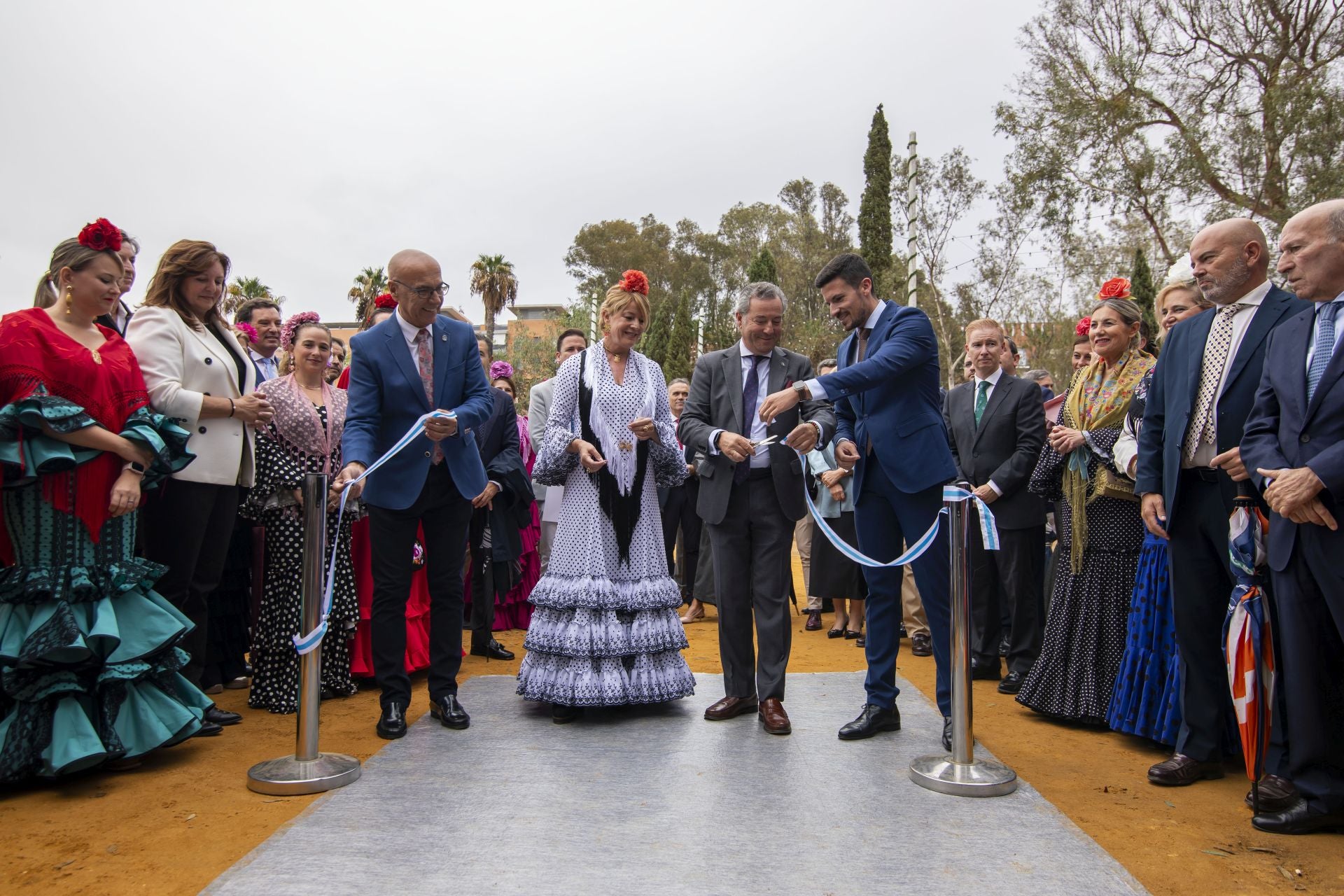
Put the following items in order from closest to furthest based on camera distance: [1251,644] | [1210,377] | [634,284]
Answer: [1251,644]
[1210,377]
[634,284]

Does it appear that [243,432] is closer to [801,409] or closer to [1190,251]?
[801,409]

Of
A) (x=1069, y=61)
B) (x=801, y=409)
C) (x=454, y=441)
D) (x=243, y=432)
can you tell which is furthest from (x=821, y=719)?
(x=1069, y=61)

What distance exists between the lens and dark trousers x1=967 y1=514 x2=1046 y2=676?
17.0ft

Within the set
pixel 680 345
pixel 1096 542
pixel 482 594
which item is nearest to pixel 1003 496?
pixel 1096 542

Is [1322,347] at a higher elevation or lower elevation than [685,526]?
higher

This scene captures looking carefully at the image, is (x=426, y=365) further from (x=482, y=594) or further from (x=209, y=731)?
(x=482, y=594)

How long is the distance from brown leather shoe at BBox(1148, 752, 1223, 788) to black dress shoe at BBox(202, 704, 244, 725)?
4.21 metres

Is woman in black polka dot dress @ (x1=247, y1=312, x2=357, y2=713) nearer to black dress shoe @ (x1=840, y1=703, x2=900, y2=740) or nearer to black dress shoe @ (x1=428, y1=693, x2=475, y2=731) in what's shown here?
black dress shoe @ (x1=428, y1=693, x2=475, y2=731)

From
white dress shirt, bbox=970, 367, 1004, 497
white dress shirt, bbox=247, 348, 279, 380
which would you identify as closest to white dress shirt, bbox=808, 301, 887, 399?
white dress shirt, bbox=970, 367, 1004, 497

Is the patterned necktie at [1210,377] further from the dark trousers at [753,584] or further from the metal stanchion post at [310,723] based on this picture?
the metal stanchion post at [310,723]

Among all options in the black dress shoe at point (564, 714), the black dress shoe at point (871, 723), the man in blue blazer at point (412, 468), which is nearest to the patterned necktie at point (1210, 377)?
the black dress shoe at point (871, 723)

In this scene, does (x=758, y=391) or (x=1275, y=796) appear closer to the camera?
(x=1275, y=796)

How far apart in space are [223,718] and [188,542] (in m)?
0.94

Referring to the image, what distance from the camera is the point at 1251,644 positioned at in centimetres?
325
